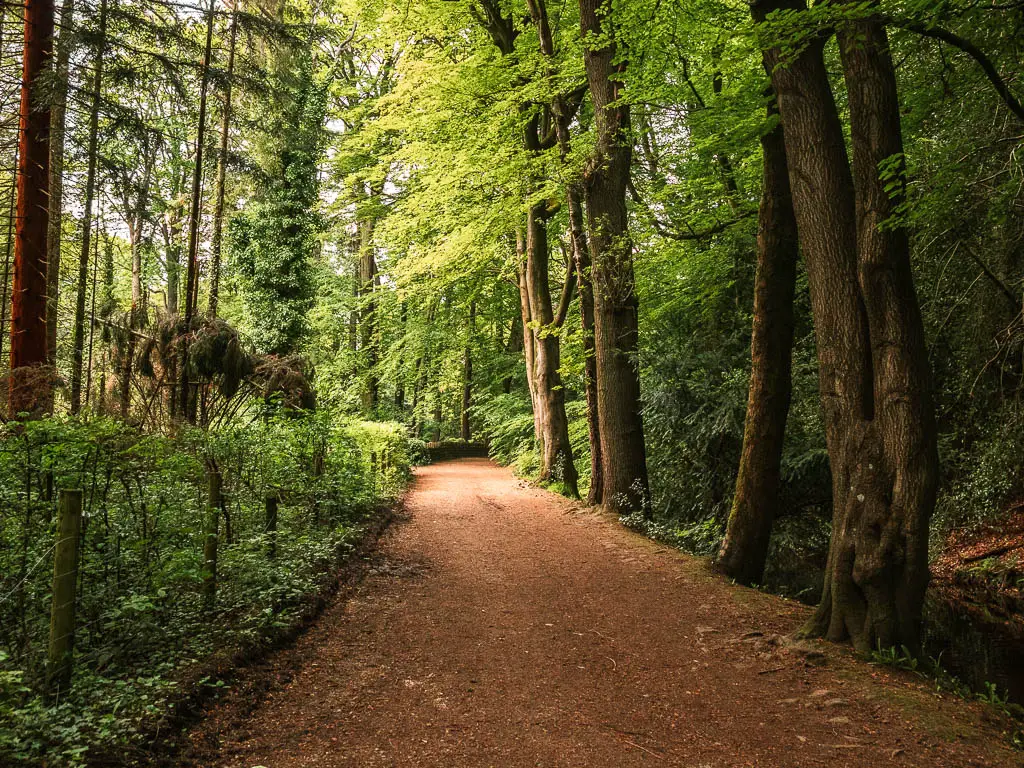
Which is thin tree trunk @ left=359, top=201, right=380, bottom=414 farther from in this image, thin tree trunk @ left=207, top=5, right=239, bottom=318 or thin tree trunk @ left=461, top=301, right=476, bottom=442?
thin tree trunk @ left=207, top=5, right=239, bottom=318

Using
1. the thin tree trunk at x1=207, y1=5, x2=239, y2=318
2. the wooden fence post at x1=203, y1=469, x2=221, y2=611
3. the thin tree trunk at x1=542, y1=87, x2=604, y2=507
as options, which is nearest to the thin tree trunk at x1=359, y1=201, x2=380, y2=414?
the thin tree trunk at x1=207, y1=5, x2=239, y2=318

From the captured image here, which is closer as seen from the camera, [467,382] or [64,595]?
[64,595]

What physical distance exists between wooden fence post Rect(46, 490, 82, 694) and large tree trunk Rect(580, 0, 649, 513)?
857 cm

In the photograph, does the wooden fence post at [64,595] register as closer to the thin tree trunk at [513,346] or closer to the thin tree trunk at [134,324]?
the thin tree trunk at [134,324]

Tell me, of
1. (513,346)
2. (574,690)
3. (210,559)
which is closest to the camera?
(574,690)

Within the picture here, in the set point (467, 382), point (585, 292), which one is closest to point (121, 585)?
point (585, 292)

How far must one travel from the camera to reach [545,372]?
16203 mm

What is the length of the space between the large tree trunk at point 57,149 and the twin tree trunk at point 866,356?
29.4ft

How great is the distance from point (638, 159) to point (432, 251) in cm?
554

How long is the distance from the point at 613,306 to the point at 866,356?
19.4 feet

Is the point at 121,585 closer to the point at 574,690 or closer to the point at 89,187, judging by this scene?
the point at 574,690

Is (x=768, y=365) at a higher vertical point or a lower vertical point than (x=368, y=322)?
lower

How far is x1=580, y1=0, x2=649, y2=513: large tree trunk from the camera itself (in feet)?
34.9

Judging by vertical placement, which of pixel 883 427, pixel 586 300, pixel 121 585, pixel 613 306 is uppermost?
pixel 586 300
